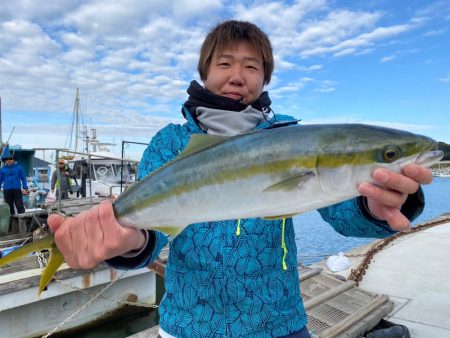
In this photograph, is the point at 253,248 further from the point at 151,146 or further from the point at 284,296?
the point at 151,146

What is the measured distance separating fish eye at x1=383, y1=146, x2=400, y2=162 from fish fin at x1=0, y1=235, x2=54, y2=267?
176 centimetres

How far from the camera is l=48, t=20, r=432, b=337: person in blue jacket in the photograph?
1966 mm

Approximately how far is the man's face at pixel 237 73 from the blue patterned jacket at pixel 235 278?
92cm

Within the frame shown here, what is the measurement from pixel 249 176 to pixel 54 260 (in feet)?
3.87

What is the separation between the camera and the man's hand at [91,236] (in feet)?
6.31

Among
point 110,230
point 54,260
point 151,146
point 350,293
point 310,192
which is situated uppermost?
point 151,146

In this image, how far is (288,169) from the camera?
73.2 inches

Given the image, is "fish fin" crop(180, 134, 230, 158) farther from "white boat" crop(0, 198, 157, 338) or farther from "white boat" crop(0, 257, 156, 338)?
"white boat" crop(0, 257, 156, 338)

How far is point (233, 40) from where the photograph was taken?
268cm

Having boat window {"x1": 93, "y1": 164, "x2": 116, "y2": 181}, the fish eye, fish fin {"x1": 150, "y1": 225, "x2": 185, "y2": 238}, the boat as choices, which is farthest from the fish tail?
boat window {"x1": 93, "y1": 164, "x2": 116, "y2": 181}

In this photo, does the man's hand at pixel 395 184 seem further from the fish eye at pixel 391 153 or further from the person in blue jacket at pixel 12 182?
the person in blue jacket at pixel 12 182

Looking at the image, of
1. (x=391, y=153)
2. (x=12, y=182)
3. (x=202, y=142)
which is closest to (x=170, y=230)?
(x=202, y=142)

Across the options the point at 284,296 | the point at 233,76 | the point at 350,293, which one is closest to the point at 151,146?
the point at 233,76

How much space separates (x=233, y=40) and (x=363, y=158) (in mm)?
1326
